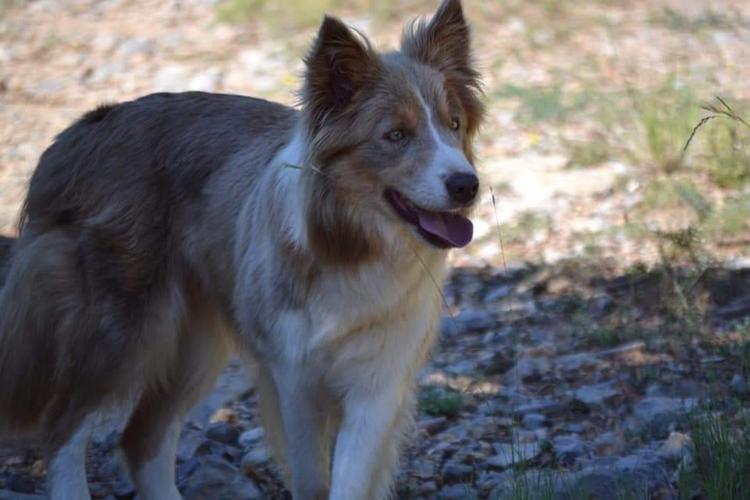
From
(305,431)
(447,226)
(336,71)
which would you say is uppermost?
(336,71)

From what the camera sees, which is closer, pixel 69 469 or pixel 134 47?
pixel 69 469

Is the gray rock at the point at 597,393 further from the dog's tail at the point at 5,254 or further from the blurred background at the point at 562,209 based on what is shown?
the dog's tail at the point at 5,254

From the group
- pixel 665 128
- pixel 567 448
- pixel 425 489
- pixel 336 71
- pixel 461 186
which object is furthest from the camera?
pixel 665 128

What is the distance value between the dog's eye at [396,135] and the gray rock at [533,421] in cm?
199

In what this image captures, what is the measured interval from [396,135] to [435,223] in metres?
0.36

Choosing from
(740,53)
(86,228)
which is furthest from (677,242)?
(740,53)

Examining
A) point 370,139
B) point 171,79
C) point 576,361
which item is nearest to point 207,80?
point 171,79

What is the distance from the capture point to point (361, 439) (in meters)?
5.07

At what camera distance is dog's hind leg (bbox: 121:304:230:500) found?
5902 mm

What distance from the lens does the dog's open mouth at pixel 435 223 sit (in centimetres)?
486

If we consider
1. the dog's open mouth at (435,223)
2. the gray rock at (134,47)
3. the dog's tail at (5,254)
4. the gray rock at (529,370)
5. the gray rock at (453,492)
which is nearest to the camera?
the dog's open mouth at (435,223)

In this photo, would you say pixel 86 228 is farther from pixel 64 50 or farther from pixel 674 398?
pixel 64 50

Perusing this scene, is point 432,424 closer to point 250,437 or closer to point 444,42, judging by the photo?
point 250,437

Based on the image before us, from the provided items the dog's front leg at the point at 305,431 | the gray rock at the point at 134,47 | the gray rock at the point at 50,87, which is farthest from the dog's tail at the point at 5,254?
the gray rock at the point at 134,47
